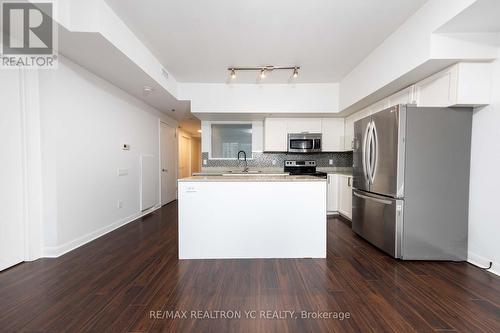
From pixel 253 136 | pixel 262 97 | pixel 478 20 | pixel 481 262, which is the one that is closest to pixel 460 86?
pixel 478 20

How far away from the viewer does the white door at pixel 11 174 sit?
2051 mm

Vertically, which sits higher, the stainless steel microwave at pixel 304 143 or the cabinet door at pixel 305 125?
the cabinet door at pixel 305 125

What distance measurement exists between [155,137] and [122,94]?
134 cm

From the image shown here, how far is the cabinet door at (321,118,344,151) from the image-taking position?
4523 millimetres

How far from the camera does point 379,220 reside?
2.55 meters

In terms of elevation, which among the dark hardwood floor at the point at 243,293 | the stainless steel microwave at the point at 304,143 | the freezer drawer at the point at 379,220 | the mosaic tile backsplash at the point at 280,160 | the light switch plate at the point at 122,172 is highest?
the stainless steel microwave at the point at 304,143

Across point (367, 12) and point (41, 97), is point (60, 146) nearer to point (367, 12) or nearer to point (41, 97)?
point (41, 97)

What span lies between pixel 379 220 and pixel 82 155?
3.86 metres

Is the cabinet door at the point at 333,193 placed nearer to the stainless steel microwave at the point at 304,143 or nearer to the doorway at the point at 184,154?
the stainless steel microwave at the point at 304,143

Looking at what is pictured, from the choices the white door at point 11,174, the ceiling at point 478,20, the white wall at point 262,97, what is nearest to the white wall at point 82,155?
the white door at point 11,174

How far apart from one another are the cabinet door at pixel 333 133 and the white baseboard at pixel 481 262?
8.79 feet

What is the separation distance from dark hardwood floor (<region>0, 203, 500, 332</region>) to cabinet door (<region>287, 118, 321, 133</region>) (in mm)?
2730

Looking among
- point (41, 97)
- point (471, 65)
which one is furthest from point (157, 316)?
point (471, 65)

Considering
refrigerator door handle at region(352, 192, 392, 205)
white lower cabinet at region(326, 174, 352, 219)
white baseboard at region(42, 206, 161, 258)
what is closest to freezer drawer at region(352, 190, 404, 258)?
refrigerator door handle at region(352, 192, 392, 205)
